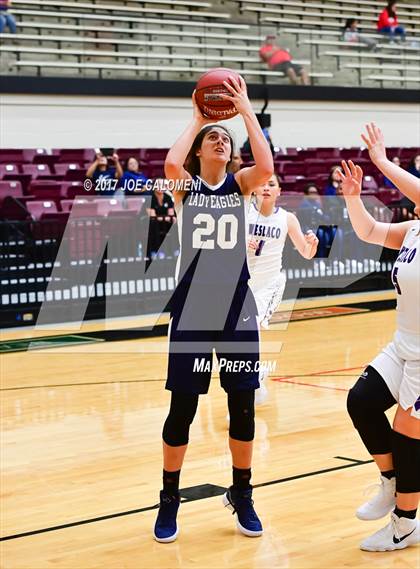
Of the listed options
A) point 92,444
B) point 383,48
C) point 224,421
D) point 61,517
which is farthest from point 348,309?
point 383,48

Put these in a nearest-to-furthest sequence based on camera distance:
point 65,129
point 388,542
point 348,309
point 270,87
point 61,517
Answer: point 388,542, point 61,517, point 348,309, point 65,129, point 270,87

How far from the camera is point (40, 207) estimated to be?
45.6 ft

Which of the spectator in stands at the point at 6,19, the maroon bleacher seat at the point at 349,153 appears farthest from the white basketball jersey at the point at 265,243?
the maroon bleacher seat at the point at 349,153

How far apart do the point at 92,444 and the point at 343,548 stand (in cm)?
268

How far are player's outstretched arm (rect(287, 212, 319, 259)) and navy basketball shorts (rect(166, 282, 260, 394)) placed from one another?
163 centimetres

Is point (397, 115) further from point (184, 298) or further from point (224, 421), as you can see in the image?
point (184, 298)

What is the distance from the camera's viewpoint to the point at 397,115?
23703 millimetres

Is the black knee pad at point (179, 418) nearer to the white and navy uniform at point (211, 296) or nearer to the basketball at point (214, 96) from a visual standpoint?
the white and navy uniform at point (211, 296)

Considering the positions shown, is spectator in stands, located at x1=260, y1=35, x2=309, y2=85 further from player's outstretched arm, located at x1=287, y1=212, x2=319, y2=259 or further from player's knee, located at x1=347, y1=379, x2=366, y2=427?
player's knee, located at x1=347, y1=379, x2=366, y2=427

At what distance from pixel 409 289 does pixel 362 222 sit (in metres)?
0.50

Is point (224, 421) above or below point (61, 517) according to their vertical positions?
below

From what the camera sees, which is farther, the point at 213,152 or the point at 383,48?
the point at 383,48

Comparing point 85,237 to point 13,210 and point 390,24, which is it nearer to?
point 13,210

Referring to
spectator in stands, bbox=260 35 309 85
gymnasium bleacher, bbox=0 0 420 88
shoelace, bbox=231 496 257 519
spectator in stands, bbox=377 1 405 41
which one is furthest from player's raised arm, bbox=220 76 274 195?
spectator in stands, bbox=377 1 405 41
